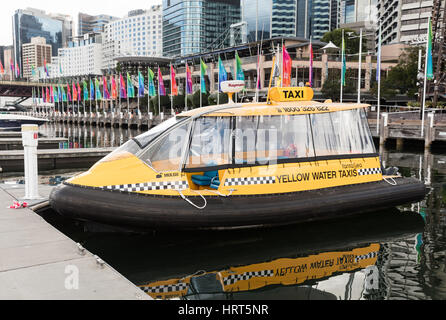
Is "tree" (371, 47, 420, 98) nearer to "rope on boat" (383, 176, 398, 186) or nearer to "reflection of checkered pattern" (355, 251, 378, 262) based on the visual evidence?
"rope on boat" (383, 176, 398, 186)

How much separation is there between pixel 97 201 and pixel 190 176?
2.20m

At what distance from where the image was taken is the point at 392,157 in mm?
25516

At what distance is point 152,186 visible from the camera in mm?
9000

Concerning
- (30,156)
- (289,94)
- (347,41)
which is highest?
(347,41)

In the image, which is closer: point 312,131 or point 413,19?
point 312,131

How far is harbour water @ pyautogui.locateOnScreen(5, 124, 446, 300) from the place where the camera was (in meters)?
7.40

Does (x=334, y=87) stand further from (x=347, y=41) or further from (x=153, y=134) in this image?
(x=153, y=134)

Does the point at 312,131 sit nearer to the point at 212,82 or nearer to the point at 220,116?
the point at 220,116

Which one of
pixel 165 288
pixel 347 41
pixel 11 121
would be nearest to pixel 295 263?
pixel 165 288

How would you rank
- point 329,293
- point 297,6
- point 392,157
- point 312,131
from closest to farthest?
point 329,293 < point 312,131 < point 392,157 < point 297,6

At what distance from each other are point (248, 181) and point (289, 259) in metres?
1.90
